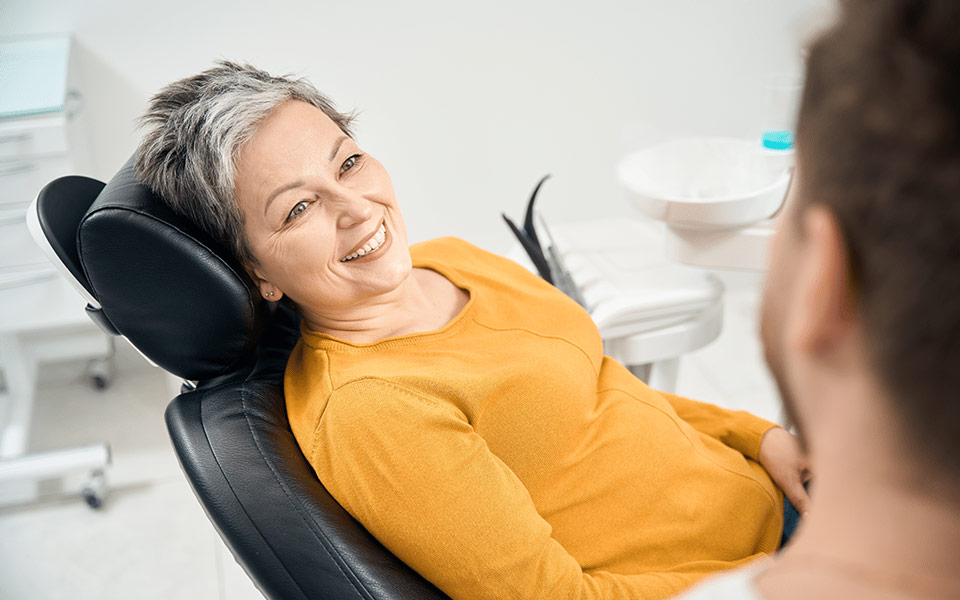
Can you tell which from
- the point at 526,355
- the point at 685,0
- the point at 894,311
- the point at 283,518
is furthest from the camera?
the point at 685,0

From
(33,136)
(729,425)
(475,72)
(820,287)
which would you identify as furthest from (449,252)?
(475,72)

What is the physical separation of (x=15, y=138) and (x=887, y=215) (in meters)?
2.18

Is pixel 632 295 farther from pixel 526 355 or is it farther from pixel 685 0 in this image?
pixel 685 0

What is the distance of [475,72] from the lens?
267cm

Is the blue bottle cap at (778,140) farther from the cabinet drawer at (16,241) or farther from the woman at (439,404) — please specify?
the cabinet drawer at (16,241)

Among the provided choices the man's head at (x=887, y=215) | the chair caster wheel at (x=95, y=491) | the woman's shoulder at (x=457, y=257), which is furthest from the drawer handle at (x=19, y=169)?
the man's head at (x=887, y=215)

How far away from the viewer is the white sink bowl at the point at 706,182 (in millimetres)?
1729

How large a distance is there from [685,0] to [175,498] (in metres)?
2.30

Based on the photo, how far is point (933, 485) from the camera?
48 cm

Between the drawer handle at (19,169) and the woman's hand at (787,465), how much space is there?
1.92 m

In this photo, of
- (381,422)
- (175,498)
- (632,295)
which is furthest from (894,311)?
(175,498)

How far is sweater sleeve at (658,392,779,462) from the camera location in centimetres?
136

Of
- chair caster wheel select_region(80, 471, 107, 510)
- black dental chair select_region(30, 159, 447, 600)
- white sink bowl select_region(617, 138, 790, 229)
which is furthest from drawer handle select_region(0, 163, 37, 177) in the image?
white sink bowl select_region(617, 138, 790, 229)

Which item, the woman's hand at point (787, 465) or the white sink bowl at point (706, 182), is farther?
the white sink bowl at point (706, 182)
